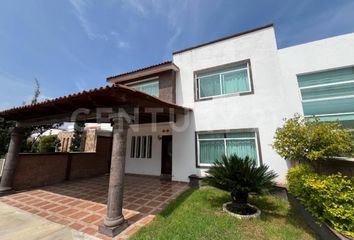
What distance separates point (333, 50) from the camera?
7652mm

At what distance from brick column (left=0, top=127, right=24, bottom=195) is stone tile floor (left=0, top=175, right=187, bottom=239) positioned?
0.79 meters

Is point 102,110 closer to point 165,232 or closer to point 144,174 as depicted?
point 165,232

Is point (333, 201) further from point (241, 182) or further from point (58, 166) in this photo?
point (58, 166)

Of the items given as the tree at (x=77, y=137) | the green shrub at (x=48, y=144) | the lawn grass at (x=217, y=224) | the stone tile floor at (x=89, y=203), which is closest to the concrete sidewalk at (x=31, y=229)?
the stone tile floor at (x=89, y=203)

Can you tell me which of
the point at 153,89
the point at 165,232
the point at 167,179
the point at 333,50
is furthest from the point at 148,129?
the point at 333,50

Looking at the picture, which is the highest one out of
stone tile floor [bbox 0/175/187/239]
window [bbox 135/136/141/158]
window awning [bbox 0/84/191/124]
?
window awning [bbox 0/84/191/124]

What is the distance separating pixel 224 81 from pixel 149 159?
7.64 metres

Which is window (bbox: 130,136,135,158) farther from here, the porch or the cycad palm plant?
→ the cycad palm plant

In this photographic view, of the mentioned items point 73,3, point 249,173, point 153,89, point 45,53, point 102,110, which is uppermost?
point 73,3

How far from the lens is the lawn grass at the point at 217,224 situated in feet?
14.0

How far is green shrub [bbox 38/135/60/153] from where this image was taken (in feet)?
53.8

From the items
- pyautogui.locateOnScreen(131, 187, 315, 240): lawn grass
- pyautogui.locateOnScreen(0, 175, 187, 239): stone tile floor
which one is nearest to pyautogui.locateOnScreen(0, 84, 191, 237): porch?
pyautogui.locateOnScreen(0, 175, 187, 239): stone tile floor

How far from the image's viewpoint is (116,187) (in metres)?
4.80

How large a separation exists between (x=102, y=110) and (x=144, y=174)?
763 centimetres
